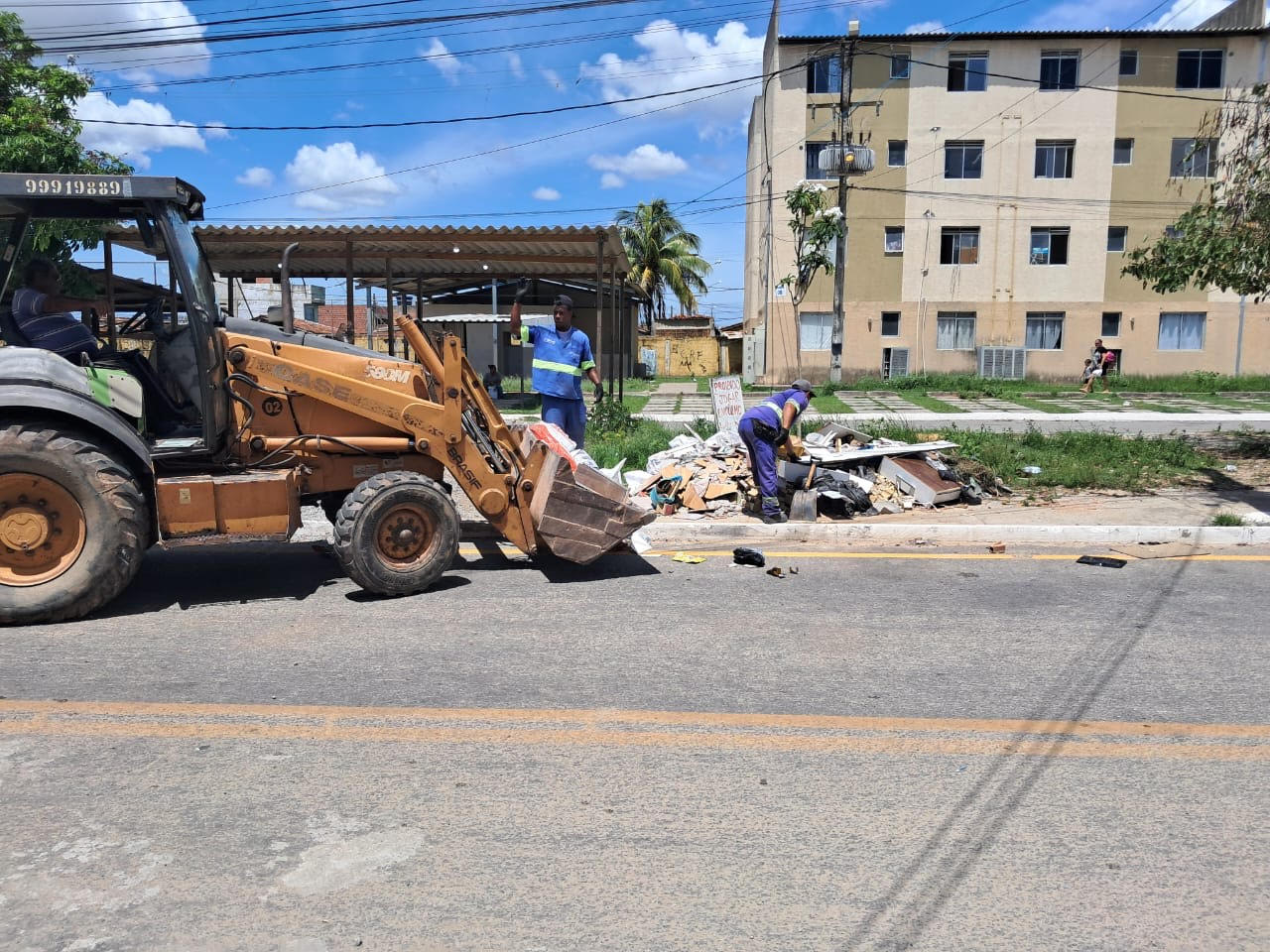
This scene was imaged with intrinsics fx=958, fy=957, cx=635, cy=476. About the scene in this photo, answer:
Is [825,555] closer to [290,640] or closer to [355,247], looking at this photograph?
[290,640]

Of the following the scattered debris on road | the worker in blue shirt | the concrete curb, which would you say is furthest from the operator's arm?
the scattered debris on road

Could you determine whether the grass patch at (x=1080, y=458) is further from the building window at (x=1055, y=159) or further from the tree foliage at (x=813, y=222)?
the building window at (x=1055, y=159)

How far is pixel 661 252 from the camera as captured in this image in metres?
43.9

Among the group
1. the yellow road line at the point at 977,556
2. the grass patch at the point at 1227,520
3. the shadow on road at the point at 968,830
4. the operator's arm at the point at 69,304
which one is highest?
the operator's arm at the point at 69,304

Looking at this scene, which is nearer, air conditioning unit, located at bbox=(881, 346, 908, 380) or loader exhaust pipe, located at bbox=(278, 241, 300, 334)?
loader exhaust pipe, located at bbox=(278, 241, 300, 334)

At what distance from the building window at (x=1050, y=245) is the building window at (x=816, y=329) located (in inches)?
290

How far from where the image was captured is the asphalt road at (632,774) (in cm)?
288

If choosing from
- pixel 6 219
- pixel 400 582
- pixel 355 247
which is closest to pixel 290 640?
pixel 400 582

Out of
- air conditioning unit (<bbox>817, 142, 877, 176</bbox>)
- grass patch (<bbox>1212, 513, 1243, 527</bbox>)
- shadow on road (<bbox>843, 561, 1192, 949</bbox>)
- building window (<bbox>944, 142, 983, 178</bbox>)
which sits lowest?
shadow on road (<bbox>843, 561, 1192, 949</bbox>)

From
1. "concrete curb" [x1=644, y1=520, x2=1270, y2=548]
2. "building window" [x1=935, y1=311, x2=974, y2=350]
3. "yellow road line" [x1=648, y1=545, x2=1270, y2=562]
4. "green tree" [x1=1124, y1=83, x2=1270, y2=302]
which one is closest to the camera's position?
"yellow road line" [x1=648, y1=545, x2=1270, y2=562]

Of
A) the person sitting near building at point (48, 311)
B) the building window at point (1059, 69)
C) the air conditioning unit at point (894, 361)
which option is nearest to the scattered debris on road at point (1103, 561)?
the person sitting near building at point (48, 311)

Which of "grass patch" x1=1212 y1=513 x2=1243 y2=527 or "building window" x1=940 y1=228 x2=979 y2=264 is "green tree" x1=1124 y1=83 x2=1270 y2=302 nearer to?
"grass patch" x1=1212 y1=513 x2=1243 y2=527

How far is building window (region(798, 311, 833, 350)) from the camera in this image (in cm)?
3444

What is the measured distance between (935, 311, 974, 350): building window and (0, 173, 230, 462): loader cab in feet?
103
